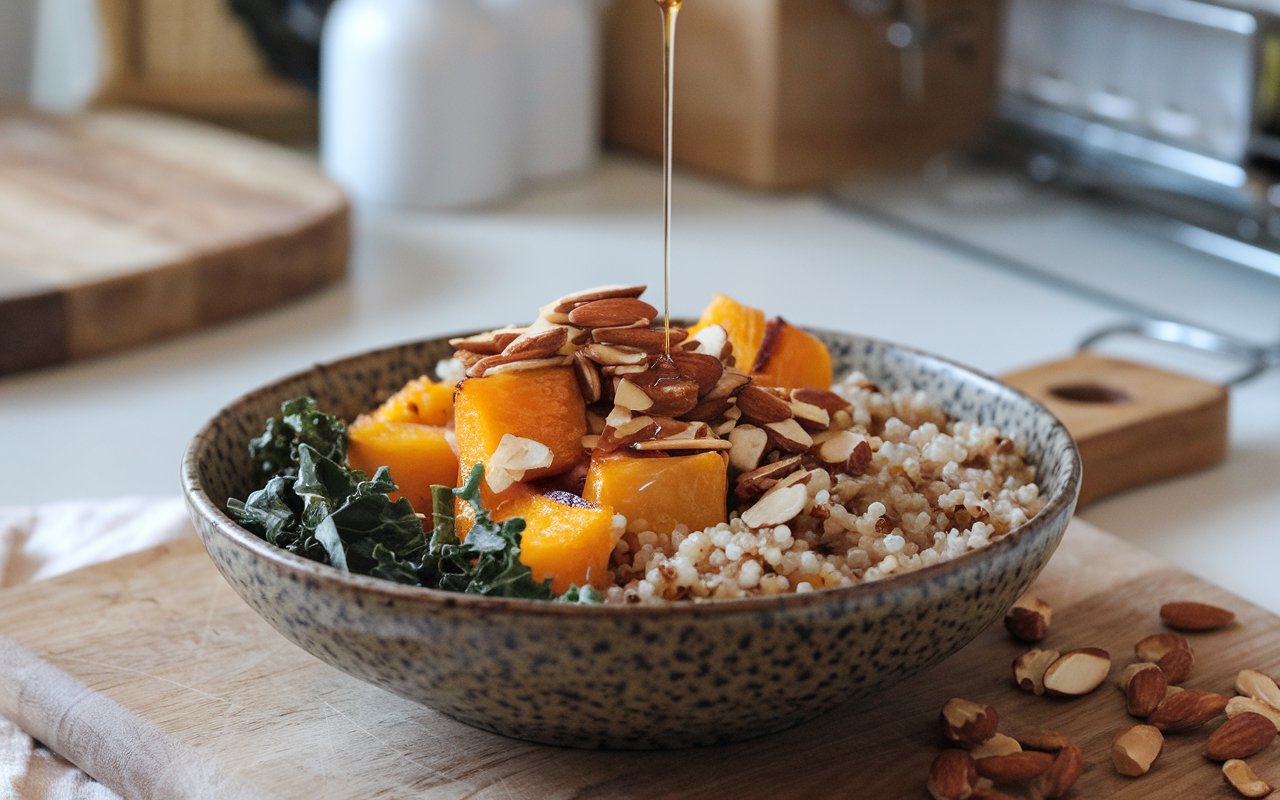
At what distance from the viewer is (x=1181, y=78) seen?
5.70 feet

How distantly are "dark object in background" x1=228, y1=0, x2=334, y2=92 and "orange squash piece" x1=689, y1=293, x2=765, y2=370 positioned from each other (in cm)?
153

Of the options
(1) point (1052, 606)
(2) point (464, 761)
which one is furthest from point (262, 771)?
(1) point (1052, 606)

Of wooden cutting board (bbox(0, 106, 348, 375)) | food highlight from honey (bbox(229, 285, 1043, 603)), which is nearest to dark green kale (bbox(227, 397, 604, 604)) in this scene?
food highlight from honey (bbox(229, 285, 1043, 603))

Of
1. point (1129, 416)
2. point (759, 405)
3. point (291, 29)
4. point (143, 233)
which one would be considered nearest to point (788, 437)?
point (759, 405)

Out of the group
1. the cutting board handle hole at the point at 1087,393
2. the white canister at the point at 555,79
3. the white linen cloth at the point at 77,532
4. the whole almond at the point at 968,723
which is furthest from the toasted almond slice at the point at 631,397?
the white canister at the point at 555,79

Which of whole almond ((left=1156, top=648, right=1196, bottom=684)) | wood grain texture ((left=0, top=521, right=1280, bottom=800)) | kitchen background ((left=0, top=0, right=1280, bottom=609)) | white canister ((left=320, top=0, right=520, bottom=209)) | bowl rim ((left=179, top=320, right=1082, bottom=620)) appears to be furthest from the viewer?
white canister ((left=320, top=0, right=520, bottom=209))

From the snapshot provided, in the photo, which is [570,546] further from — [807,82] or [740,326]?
[807,82]

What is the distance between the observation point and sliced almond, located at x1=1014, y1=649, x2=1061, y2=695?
0.84 meters

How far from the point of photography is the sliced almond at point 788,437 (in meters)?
0.82

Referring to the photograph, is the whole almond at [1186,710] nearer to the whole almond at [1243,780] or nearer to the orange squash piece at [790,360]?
the whole almond at [1243,780]

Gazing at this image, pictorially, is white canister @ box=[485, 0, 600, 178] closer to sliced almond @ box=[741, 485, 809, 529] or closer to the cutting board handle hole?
the cutting board handle hole

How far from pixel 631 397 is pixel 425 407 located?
159mm

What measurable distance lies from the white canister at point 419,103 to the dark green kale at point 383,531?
4.00 feet

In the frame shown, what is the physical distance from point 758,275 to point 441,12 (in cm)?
54
